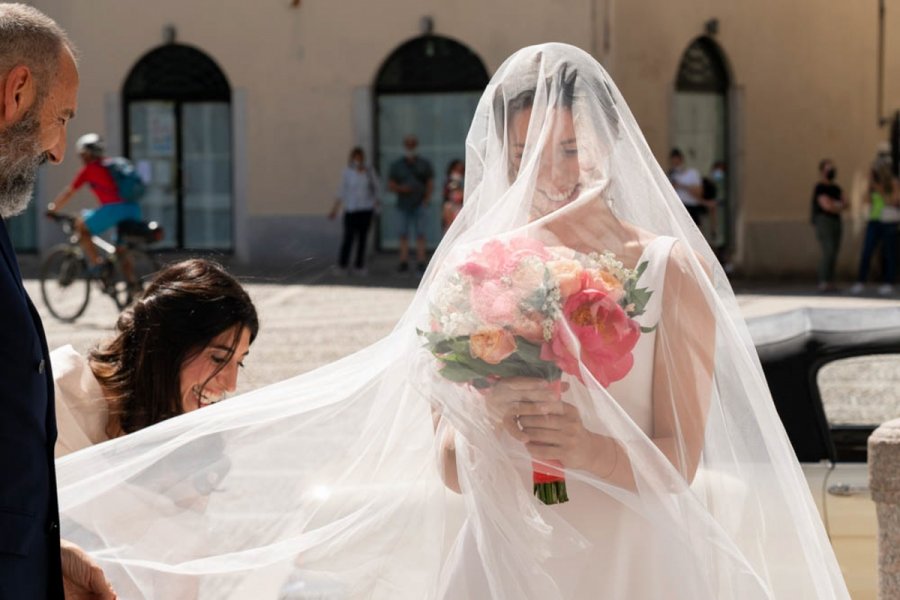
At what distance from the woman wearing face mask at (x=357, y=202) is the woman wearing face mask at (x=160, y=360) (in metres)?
18.8

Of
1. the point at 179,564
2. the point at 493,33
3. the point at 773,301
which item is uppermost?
the point at 493,33

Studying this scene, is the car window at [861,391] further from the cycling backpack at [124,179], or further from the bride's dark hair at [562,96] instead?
the cycling backpack at [124,179]

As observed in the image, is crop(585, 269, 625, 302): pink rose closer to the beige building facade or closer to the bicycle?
the bicycle

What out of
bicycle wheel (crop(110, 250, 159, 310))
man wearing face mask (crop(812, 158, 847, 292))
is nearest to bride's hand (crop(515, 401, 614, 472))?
bicycle wheel (crop(110, 250, 159, 310))

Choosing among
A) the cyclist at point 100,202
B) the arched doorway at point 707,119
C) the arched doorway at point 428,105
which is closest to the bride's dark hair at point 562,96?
the cyclist at point 100,202

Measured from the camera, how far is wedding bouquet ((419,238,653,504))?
9.57 feet

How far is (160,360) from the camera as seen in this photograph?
3465 mm

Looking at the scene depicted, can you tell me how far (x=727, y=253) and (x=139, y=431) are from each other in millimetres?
21140

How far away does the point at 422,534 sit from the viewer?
322cm

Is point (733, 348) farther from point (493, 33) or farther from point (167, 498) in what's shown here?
point (493, 33)

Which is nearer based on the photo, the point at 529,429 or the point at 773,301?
the point at 529,429

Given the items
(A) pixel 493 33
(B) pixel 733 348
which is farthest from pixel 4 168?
(A) pixel 493 33

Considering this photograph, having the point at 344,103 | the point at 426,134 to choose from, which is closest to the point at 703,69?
the point at 426,134

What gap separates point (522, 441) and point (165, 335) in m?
0.91
